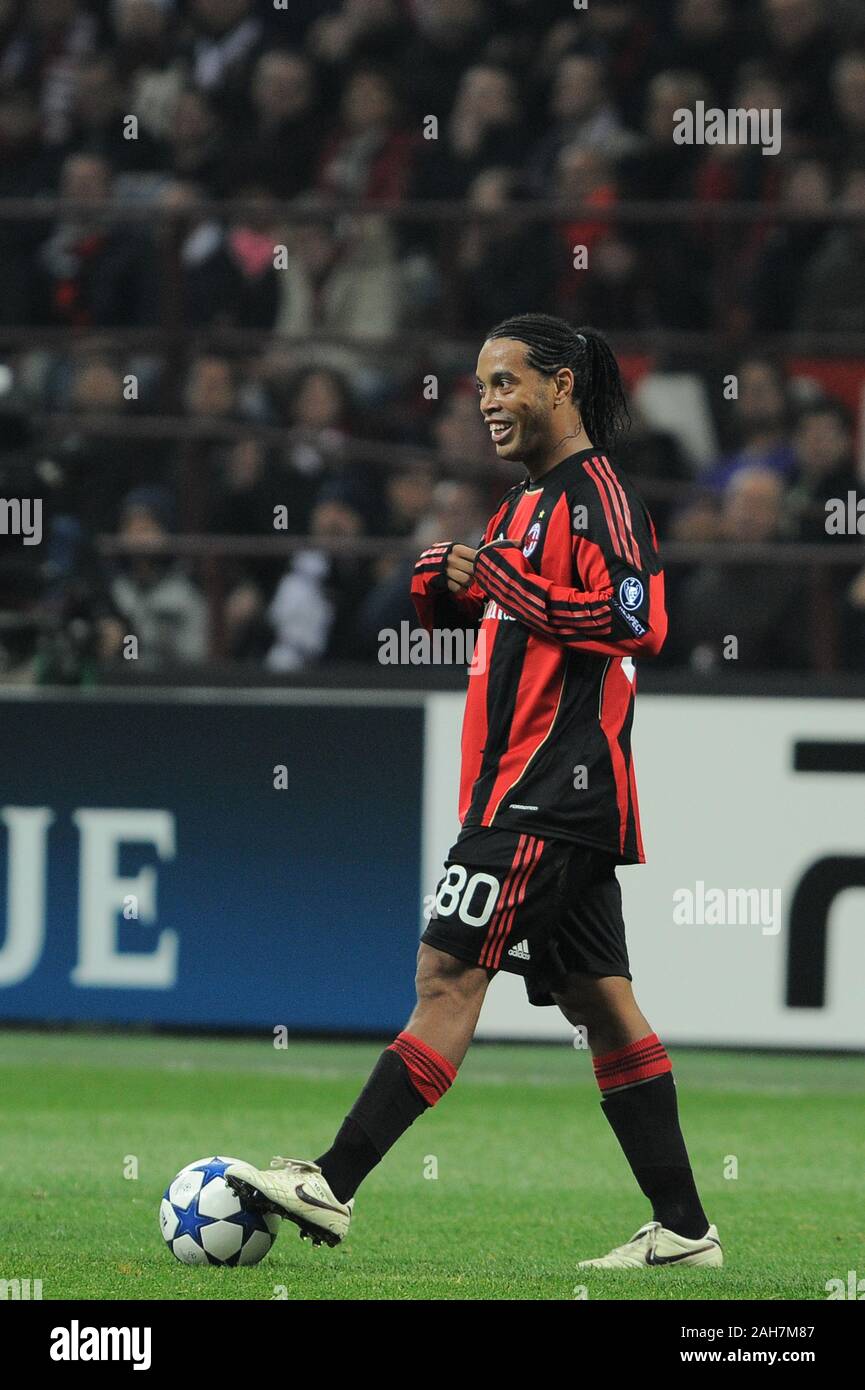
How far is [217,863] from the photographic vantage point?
9609 millimetres

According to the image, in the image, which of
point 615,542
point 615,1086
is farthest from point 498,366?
point 615,1086

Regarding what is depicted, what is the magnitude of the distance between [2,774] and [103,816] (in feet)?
1.46

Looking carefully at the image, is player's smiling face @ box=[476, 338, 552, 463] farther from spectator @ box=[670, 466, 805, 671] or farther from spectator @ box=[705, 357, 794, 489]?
spectator @ box=[705, 357, 794, 489]

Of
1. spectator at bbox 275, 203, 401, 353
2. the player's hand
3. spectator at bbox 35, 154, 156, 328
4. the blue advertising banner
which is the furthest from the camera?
spectator at bbox 35, 154, 156, 328

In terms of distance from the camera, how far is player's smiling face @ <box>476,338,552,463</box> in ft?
17.4

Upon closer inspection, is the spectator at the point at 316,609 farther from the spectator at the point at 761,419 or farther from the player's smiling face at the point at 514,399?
the player's smiling face at the point at 514,399

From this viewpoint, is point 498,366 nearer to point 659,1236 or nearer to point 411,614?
point 659,1236

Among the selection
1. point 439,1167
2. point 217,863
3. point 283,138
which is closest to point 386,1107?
point 439,1167

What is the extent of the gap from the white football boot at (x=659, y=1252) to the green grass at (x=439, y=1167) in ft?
0.23

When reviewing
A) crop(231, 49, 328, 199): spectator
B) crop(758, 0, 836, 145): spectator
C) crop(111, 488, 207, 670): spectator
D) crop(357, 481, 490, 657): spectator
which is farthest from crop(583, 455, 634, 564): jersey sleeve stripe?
crop(231, 49, 328, 199): spectator

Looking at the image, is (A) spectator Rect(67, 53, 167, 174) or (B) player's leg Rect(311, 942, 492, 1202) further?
(A) spectator Rect(67, 53, 167, 174)

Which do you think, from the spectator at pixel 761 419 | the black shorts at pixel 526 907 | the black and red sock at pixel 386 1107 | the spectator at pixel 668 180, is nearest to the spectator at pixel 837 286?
the spectator at pixel 668 180

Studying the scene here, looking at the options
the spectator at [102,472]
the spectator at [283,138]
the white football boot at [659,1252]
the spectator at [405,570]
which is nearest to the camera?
the white football boot at [659,1252]

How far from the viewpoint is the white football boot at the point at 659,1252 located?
528 cm
